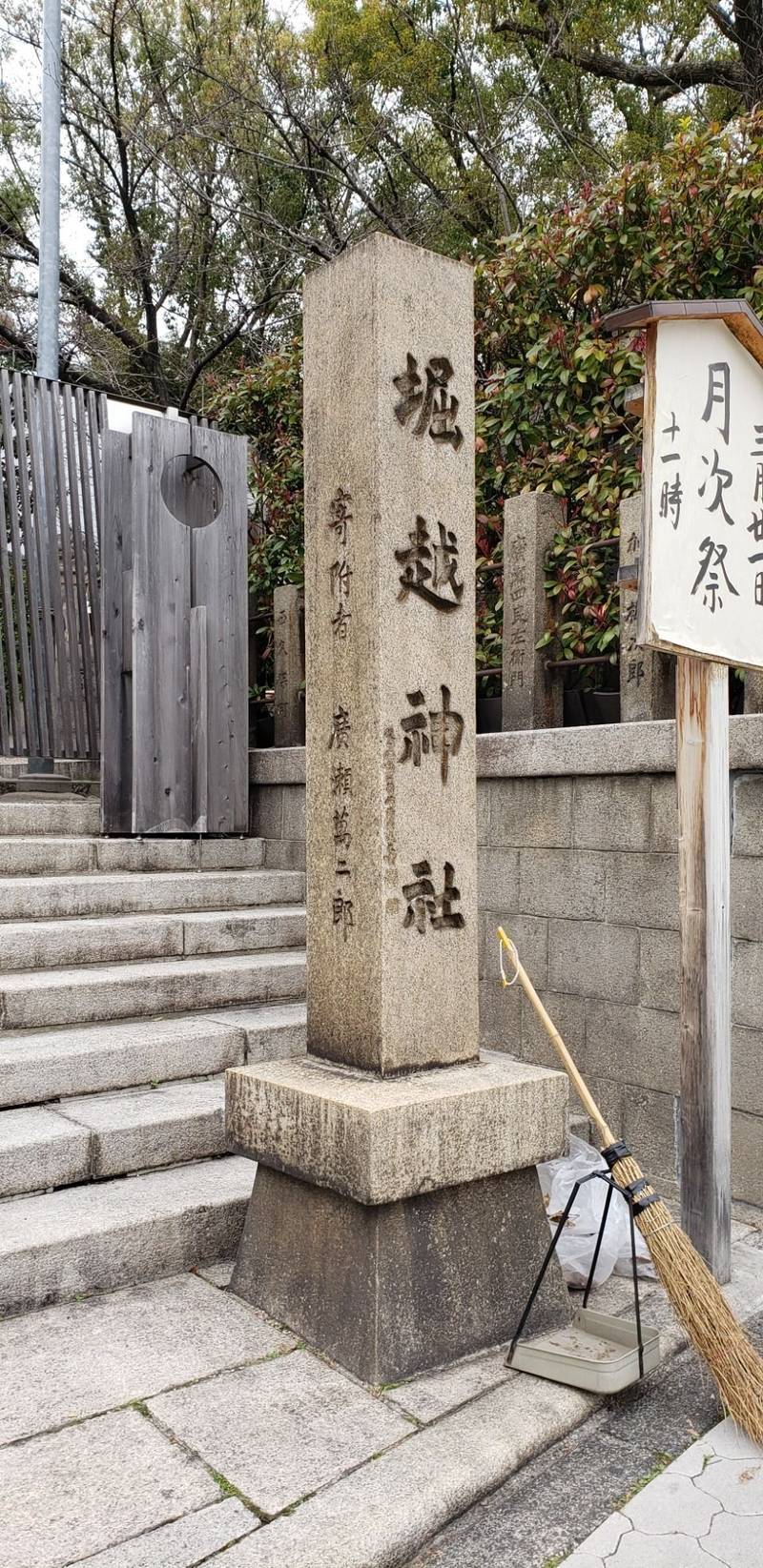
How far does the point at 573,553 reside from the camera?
17.9 ft

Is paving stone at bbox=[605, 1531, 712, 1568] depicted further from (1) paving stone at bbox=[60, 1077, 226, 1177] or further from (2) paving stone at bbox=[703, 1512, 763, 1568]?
(1) paving stone at bbox=[60, 1077, 226, 1177]

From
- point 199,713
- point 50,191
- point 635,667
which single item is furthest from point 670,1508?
point 50,191

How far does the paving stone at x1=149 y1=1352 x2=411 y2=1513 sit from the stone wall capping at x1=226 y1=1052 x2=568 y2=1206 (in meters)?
0.51

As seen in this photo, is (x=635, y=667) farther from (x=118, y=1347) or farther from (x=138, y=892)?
(x=118, y=1347)

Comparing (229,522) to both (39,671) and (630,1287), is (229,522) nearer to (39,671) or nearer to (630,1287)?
(39,671)

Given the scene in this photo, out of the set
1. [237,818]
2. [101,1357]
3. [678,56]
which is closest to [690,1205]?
[101,1357]

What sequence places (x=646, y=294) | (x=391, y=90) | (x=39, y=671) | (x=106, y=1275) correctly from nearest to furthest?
(x=106, y=1275)
(x=646, y=294)
(x=39, y=671)
(x=391, y=90)

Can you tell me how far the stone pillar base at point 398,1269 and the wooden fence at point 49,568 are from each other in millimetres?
3823

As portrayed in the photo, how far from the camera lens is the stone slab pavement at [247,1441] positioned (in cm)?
234

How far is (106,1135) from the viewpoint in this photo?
3777 millimetres

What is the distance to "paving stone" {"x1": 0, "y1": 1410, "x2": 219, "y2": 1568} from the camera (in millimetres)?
2293

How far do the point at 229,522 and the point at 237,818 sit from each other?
1847 mm

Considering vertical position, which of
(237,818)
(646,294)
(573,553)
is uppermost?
(646,294)

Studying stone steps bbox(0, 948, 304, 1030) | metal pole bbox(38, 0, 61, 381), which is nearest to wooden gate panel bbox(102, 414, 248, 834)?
stone steps bbox(0, 948, 304, 1030)
